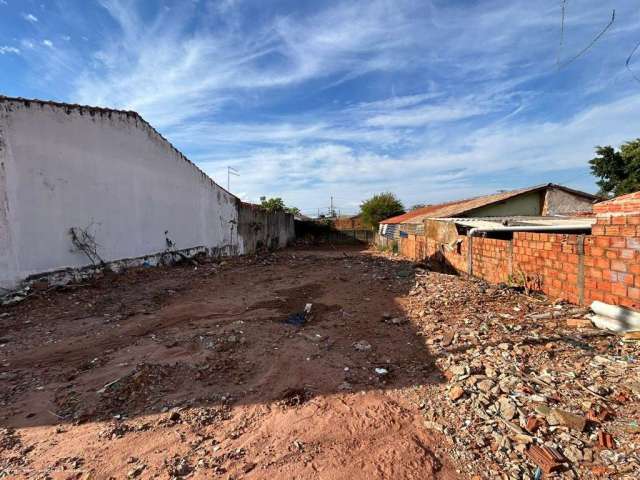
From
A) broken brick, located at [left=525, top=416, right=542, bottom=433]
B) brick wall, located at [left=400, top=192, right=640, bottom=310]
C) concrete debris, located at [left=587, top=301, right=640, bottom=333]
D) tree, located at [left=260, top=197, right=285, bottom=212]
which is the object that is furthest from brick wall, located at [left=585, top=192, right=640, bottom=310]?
tree, located at [left=260, top=197, right=285, bottom=212]

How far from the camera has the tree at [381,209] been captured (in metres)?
30.2

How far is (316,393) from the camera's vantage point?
10.5ft

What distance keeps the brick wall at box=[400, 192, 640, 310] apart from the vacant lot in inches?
20.1

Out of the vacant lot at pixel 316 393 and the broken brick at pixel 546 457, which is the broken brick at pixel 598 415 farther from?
the broken brick at pixel 546 457

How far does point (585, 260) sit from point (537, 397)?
322cm

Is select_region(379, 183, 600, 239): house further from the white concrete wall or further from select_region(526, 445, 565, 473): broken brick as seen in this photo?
select_region(526, 445, 565, 473): broken brick

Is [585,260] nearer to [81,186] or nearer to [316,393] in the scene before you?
[316,393]

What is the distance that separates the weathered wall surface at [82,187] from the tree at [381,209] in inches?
785

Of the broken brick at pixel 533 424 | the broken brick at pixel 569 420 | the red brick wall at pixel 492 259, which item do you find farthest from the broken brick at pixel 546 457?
the red brick wall at pixel 492 259

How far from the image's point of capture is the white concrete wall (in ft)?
22.9

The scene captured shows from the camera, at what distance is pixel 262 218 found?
20719 millimetres

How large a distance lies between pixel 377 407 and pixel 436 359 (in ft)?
3.96

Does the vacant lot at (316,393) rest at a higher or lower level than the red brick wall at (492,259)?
lower

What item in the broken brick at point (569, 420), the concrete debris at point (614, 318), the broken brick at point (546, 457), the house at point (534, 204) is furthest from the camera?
the house at point (534, 204)
